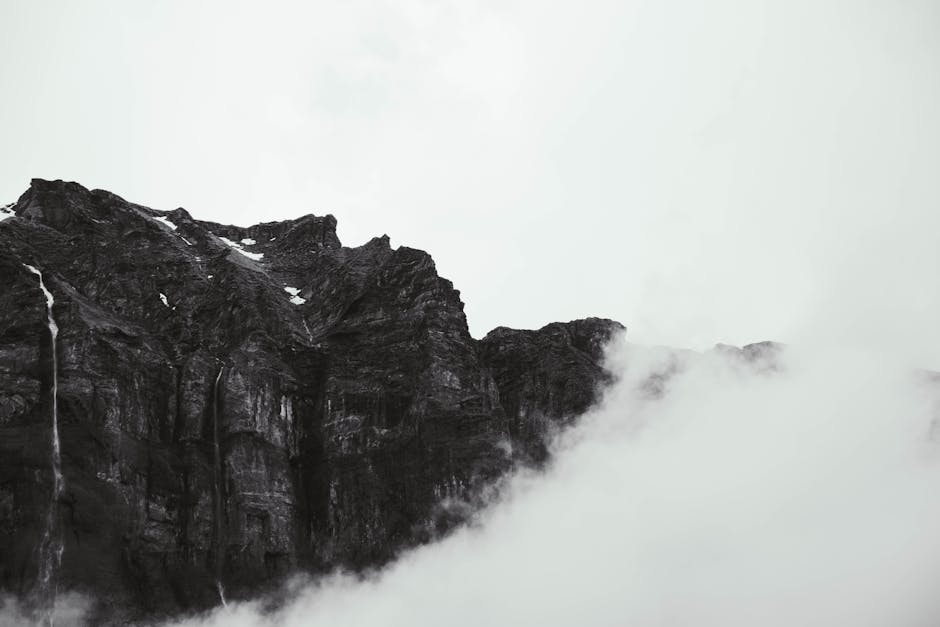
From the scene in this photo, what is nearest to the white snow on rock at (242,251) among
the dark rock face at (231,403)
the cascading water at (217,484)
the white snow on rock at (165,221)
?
the dark rock face at (231,403)

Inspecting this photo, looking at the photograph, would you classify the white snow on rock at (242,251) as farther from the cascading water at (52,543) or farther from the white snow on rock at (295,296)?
the cascading water at (52,543)

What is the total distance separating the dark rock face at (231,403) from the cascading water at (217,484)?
0.69ft

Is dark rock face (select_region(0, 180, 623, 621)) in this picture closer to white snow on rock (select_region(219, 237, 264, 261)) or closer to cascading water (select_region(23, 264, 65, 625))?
cascading water (select_region(23, 264, 65, 625))

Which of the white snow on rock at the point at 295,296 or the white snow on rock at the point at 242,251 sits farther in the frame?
the white snow on rock at the point at 242,251

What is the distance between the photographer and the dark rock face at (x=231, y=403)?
78.8m

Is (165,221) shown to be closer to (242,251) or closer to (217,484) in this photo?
(242,251)

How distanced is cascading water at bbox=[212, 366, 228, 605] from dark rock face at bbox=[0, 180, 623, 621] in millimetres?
211

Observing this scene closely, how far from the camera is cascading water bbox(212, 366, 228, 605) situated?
275ft

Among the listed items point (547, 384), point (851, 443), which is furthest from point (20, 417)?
point (851, 443)

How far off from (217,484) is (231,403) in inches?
351

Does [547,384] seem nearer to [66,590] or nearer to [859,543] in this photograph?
[859,543]

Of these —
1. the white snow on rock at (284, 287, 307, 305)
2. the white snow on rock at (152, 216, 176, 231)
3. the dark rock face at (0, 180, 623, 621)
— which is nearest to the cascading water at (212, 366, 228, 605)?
the dark rock face at (0, 180, 623, 621)

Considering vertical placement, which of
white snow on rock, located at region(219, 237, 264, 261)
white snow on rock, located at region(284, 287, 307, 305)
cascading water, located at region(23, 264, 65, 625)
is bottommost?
cascading water, located at region(23, 264, 65, 625)

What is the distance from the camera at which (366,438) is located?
96.4m
